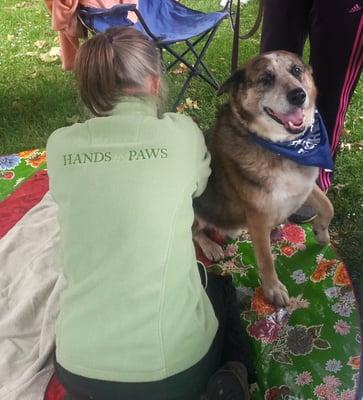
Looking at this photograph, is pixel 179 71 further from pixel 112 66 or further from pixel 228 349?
pixel 228 349

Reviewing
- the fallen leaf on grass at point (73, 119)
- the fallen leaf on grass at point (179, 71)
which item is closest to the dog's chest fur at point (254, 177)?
the fallen leaf on grass at point (73, 119)

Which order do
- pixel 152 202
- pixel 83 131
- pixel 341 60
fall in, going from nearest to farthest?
pixel 152 202, pixel 83 131, pixel 341 60

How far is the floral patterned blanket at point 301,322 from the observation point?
2018 mm

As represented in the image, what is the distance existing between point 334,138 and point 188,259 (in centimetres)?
155

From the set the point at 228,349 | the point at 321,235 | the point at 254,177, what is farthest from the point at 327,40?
the point at 228,349

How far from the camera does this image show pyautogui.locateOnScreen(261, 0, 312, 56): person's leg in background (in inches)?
101

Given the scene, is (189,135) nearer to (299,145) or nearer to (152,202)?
(152,202)

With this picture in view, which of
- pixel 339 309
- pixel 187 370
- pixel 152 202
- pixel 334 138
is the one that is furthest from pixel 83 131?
pixel 334 138

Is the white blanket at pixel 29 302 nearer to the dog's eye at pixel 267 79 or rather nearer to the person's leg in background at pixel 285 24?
the dog's eye at pixel 267 79

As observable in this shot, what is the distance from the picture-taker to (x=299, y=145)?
2160 millimetres

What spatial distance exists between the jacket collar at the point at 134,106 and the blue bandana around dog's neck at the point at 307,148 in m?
0.62

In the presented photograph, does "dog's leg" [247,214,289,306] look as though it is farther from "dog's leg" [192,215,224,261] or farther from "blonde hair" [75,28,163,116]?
"blonde hair" [75,28,163,116]

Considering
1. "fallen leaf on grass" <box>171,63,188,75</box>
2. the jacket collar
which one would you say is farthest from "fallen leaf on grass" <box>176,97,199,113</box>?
the jacket collar

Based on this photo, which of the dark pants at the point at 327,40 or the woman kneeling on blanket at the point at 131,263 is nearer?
the woman kneeling on blanket at the point at 131,263
